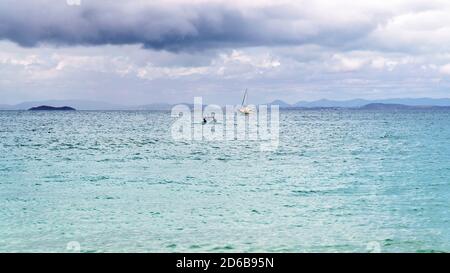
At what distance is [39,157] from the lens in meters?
37.7

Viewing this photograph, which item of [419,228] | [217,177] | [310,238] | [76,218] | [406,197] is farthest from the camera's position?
[217,177]

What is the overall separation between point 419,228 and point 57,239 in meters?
10.6

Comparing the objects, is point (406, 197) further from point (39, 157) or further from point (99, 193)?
point (39, 157)

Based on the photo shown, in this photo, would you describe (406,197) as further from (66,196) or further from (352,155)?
(352,155)

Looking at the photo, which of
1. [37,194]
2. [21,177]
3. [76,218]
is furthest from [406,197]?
[21,177]

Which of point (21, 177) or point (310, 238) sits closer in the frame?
point (310, 238)

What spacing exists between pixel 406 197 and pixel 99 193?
13249mm

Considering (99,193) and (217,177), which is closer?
(99,193)

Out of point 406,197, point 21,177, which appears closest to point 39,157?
point 21,177

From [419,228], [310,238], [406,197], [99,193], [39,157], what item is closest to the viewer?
[310,238]
